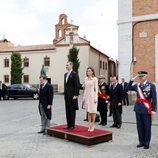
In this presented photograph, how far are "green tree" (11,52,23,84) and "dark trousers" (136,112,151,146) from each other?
143ft

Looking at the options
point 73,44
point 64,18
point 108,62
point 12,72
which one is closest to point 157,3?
point 73,44

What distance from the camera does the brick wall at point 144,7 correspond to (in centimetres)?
1800

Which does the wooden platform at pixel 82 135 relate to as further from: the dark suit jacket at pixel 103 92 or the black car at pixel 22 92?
the black car at pixel 22 92

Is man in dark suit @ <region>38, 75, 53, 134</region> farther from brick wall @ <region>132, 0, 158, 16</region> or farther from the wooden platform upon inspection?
brick wall @ <region>132, 0, 158, 16</region>

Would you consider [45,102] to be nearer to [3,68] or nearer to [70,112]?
[70,112]

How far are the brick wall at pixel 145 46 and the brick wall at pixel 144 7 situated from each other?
2.01 ft

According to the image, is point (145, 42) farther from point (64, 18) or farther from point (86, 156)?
point (64, 18)

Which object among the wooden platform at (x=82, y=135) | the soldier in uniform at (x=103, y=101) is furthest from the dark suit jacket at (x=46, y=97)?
the soldier in uniform at (x=103, y=101)

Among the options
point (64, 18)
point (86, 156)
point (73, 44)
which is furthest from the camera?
point (64, 18)

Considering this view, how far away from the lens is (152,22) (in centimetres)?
1820

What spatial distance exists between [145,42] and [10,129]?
10.8m

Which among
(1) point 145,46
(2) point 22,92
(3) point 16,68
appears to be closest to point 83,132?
(1) point 145,46

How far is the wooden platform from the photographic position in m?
7.60

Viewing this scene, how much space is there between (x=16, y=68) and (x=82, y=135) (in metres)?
43.2
